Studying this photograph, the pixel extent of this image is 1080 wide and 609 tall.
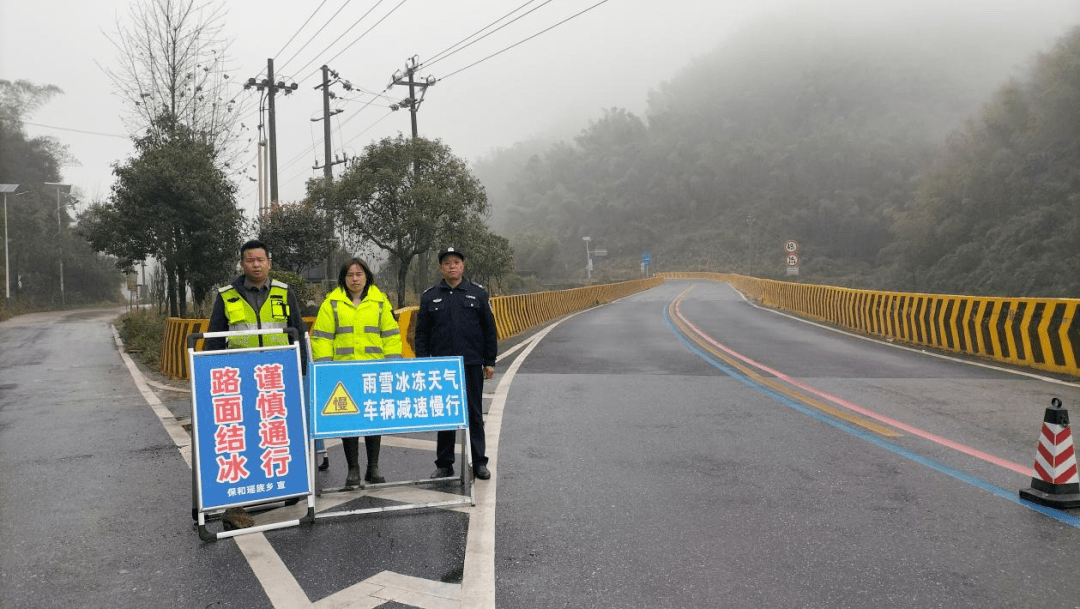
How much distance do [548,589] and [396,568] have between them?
0.86 meters

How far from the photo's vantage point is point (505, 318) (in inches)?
728

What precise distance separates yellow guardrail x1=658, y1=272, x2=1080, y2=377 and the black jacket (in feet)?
29.6

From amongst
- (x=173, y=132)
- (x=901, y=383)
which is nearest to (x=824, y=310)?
(x=901, y=383)

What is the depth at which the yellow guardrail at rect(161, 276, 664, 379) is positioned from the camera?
11.6m

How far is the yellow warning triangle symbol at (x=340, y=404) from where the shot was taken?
4934mm

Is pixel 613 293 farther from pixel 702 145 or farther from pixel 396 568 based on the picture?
pixel 702 145

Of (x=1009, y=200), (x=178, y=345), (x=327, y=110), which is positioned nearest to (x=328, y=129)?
(x=327, y=110)

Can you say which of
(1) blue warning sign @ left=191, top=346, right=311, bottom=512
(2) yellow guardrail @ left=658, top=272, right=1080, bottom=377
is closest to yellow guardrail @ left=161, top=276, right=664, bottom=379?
(1) blue warning sign @ left=191, top=346, right=311, bottom=512

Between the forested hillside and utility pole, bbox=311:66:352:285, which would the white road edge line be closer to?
utility pole, bbox=311:66:352:285

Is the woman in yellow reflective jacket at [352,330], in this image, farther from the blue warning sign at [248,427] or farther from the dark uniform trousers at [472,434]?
the blue warning sign at [248,427]

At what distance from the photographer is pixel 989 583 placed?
11.7 ft

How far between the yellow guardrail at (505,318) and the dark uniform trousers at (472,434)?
3.49m

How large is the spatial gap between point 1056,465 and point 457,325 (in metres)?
4.16

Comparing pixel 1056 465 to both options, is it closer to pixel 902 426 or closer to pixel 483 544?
pixel 902 426
